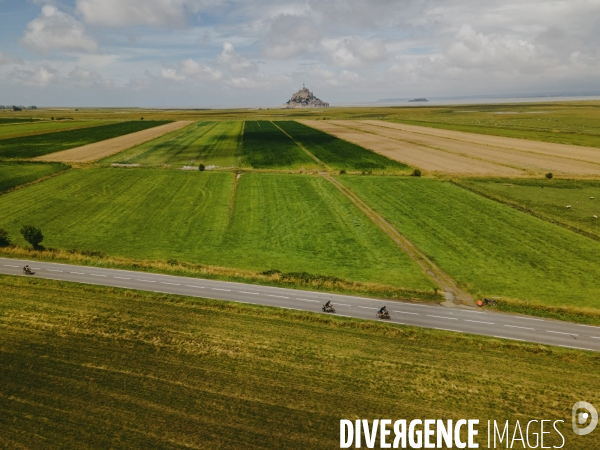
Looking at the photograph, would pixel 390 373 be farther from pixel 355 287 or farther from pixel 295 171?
pixel 295 171

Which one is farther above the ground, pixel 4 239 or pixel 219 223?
pixel 219 223

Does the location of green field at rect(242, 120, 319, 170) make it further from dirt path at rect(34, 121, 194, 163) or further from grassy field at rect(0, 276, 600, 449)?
grassy field at rect(0, 276, 600, 449)

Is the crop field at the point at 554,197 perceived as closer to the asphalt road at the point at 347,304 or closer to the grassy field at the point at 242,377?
the asphalt road at the point at 347,304

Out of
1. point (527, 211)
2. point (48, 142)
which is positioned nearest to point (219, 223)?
point (527, 211)

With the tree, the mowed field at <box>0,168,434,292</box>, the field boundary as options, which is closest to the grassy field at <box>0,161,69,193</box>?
the mowed field at <box>0,168,434,292</box>

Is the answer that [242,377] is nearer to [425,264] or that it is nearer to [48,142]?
[425,264]
